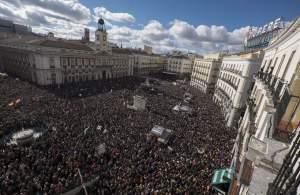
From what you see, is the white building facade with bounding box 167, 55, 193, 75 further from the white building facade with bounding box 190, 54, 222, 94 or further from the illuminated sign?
the illuminated sign

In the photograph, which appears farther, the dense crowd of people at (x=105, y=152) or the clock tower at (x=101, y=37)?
the clock tower at (x=101, y=37)

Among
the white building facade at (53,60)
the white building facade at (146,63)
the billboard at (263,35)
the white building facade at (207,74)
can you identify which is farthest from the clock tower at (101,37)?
the billboard at (263,35)

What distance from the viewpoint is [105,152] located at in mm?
17734

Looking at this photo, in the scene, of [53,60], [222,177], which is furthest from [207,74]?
[53,60]

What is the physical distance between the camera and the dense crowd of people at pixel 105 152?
1383 cm

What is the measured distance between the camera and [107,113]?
28.0 meters

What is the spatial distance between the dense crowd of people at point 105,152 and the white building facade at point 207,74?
85.7 feet

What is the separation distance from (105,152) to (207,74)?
46.2 meters

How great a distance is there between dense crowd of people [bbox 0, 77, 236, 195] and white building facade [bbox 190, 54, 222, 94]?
26.1m

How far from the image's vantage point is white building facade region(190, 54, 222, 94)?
52750 millimetres

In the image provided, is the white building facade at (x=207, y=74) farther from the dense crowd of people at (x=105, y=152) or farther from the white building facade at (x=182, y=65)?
the dense crowd of people at (x=105, y=152)

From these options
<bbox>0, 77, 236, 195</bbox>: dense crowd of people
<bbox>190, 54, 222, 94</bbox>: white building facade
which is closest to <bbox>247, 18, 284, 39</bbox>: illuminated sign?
<bbox>190, 54, 222, 94</bbox>: white building facade

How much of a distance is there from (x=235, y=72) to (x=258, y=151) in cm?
3034

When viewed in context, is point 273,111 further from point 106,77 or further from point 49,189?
point 106,77
